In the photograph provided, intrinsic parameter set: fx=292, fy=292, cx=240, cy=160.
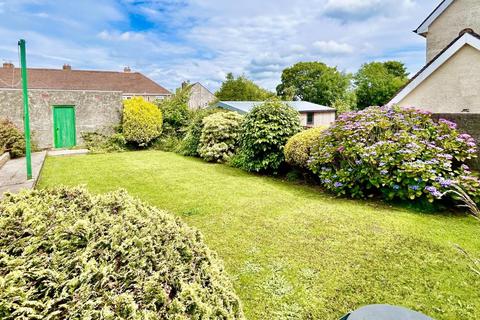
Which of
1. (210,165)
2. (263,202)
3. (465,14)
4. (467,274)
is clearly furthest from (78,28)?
(465,14)

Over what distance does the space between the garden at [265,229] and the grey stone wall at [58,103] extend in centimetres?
497

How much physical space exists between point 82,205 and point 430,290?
350 cm

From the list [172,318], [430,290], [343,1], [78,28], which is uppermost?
[343,1]

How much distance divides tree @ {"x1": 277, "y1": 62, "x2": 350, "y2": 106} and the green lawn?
36134mm

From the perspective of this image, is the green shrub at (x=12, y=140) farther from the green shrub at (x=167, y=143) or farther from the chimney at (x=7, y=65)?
the chimney at (x=7, y=65)

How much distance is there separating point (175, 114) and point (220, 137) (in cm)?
582

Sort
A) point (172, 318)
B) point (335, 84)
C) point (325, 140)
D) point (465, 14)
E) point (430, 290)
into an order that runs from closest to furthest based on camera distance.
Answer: point (172, 318), point (430, 290), point (325, 140), point (465, 14), point (335, 84)

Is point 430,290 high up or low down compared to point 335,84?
down

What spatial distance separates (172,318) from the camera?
1277 mm

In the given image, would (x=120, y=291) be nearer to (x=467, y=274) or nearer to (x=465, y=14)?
(x=467, y=274)

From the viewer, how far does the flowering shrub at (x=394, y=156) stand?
18.4ft

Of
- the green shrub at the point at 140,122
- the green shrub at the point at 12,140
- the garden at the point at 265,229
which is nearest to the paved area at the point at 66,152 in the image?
the green shrub at the point at 12,140

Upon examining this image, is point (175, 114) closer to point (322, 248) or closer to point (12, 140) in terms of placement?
point (12, 140)

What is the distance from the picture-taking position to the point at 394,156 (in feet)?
19.6
